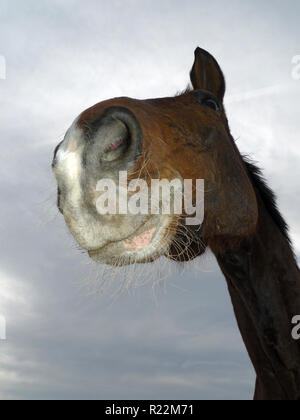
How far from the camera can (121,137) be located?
2.65 m

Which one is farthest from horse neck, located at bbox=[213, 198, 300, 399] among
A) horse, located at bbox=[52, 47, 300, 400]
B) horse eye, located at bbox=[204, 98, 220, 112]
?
horse eye, located at bbox=[204, 98, 220, 112]

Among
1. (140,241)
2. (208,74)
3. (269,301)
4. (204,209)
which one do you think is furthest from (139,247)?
(208,74)

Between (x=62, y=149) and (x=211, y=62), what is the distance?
243 cm

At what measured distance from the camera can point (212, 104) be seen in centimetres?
407

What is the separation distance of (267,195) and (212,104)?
1090 millimetres

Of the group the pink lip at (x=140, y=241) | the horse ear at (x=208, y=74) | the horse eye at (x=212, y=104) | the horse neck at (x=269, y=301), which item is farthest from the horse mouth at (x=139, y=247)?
the horse ear at (x=208, y=74)

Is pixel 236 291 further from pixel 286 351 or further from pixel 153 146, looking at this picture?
pixel 153 146

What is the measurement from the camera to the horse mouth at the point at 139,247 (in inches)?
109

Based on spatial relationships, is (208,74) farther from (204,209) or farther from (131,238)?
(131,238)

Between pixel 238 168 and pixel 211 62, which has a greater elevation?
pixel 211 62

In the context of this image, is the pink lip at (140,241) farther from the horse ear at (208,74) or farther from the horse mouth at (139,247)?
the horse ear at (208,74)

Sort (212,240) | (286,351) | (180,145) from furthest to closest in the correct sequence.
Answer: (286,351) < (212,240) < (180,145)

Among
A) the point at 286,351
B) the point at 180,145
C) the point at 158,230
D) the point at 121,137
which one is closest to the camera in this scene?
the point at 121,137
